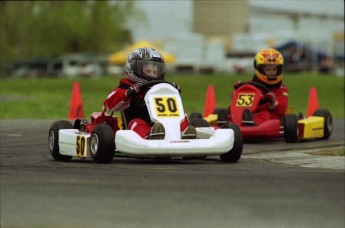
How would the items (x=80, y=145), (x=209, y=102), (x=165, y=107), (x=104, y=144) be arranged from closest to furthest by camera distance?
1. (x=104, y=144)
2. (x=165, y=107)
3. (x=80, y=145)
4. (x=209, y=102)

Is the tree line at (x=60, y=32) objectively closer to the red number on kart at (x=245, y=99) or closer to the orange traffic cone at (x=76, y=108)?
the orange traffic cone at (x=76, y=108)

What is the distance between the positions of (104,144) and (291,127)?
478 cm

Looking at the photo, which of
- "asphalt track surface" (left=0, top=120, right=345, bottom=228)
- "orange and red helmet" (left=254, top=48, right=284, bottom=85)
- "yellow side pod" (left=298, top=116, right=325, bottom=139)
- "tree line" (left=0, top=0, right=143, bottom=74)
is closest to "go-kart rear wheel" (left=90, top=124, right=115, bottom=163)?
"asphalt track surface" (left=0, top=120, right=345, bottom=228)

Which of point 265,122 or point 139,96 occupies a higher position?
point 139,96

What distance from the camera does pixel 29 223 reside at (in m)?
7.07

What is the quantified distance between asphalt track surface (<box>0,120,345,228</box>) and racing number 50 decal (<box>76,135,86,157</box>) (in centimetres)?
14

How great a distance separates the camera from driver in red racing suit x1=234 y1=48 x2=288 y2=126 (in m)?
16.1

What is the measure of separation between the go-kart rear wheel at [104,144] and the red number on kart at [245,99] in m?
4.78

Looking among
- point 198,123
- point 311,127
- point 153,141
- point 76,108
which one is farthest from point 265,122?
point 76,108

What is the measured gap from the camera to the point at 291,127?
15.5 metres

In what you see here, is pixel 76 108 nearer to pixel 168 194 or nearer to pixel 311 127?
pixel 311 127

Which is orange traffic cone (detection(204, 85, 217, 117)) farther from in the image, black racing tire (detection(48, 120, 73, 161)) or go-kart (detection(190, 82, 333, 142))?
black racing tire (detection(48, 120, 73, 161))

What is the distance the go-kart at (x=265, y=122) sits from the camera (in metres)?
15.5

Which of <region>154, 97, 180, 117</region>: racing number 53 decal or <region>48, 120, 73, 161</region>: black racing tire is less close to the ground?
<region>154, 97, 180, 117</region>: racing number 53 decal
